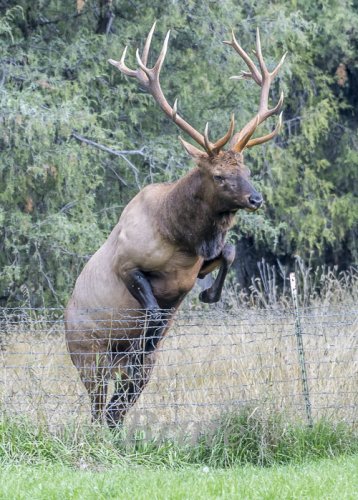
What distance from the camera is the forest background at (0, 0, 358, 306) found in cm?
1413

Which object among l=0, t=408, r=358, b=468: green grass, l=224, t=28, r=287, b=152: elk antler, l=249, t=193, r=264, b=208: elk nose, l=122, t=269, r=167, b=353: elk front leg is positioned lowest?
l=0, t=408, r=358, b=468: green grass

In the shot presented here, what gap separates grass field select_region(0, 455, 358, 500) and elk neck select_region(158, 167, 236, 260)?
2.29 m

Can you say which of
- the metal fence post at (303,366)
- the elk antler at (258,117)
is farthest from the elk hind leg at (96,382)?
the elk antler at (258,117)

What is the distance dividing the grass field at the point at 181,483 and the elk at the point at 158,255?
1463 millimetres

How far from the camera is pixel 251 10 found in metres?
17.0

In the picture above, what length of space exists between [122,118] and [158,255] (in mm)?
7153

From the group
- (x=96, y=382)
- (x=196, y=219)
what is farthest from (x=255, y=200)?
(x=96, y=382)

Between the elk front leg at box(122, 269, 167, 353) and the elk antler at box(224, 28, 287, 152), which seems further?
the elk antler at box(224, 28, 287, 152)

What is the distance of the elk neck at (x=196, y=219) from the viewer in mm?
9312

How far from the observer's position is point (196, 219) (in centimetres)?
936

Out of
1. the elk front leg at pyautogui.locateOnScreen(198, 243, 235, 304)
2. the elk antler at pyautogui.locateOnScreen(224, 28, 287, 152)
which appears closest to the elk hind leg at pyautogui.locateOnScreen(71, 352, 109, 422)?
the elk front leg at pyautogui.locateOnScreen(198, 243, 235, 304)

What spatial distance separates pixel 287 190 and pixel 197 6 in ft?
13.5

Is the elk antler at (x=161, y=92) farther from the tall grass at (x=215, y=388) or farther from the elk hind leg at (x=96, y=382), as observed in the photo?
the elk hind leg at (x=96, y=382)

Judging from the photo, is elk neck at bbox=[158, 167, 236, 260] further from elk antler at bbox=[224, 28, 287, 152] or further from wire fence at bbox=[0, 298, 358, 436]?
wire fence at bbox=[0, 298, 358, 436]
